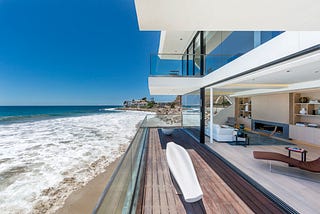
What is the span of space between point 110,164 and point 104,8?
53.5 ft

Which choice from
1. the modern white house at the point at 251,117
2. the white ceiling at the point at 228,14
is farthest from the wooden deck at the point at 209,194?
the white ceiling at the point at 228,14

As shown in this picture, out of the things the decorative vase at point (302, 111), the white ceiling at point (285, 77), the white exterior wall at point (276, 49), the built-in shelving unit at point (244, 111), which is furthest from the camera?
the built-in shelving unit at point (244, 111)

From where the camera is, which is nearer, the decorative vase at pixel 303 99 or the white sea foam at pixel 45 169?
the white sea foam at pixel 45 169

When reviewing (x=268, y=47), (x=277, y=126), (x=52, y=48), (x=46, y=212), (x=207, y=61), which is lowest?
(x=46, y=212)

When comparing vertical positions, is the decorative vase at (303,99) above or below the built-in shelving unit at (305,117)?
above

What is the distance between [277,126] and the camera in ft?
26.7

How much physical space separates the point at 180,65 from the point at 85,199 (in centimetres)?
692

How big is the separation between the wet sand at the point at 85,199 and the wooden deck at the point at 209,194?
96.2 inches

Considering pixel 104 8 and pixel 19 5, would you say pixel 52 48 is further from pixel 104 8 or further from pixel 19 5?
pixel 104 8

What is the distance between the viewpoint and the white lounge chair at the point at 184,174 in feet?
7.09

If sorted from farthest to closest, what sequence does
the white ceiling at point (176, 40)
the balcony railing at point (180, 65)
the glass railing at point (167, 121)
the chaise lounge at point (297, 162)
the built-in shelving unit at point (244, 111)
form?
1. the built-in shelving unit at point (244, 111)
2. the glass railing at point (167, 121)
3. the white ceiling at point (176, 40)
4. the balcony railing at point (180, 65)
5. the chaise lounge at point (297, 162)

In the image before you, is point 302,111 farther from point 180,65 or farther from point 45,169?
point 45,169

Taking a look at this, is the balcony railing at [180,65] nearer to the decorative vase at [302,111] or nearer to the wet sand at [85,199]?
the decorative vase at [302,111]

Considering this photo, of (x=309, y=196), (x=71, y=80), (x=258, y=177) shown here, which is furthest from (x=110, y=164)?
(x=71, y=80)
